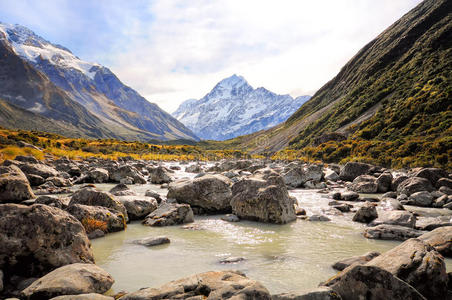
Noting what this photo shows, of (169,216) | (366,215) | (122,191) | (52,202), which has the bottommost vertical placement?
(366,215)

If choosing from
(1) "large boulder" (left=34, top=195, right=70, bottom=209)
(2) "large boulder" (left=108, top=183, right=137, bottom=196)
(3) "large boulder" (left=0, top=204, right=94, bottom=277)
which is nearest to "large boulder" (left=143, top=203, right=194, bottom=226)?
(2) "large boulder" (left=108, top=183, right=137, bottom=196)

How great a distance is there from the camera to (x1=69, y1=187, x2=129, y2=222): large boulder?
45.9 feet

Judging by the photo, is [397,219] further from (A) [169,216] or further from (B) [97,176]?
(B) [97,176]

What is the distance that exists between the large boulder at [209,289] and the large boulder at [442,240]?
732 centimetres

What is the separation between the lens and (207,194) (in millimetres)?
17500

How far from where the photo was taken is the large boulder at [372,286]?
5.61 meters

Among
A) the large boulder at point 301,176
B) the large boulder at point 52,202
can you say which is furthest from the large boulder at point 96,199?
the large boulder at point 301,176

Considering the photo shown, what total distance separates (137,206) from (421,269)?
519 inches

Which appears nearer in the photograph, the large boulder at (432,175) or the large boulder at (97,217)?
the large boulder at (97,217)

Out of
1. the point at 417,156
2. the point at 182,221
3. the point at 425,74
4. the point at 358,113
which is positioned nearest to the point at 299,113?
the point at 358,113

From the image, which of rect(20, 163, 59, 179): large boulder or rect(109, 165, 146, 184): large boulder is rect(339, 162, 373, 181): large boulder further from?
rect(20, 163, 59, 179): large boulder

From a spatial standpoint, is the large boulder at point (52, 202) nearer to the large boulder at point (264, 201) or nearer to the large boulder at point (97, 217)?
the large boulder at point (97, 217)

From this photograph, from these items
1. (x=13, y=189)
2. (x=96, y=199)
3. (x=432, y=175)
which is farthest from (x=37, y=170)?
(x=432, y=175)

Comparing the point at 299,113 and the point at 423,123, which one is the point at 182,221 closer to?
the point at 423,123
